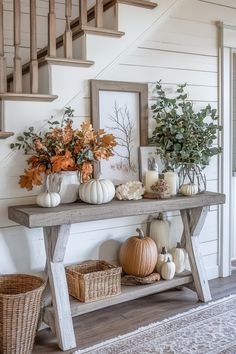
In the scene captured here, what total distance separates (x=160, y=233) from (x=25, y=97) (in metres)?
1.37

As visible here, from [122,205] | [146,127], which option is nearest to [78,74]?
[146,127]

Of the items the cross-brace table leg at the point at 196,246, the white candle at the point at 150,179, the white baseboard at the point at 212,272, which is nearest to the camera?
the white candle at the point at 150,179

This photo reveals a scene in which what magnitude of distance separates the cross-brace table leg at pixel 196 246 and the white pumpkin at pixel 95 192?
78 centimetres

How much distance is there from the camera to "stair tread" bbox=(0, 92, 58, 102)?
2353 mm

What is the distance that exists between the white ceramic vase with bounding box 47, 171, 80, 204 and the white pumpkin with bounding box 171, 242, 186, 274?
94cm

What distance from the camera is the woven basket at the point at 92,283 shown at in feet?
8.38

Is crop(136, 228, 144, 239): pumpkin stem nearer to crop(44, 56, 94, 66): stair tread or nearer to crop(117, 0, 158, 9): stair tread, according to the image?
crop(44, 56, 94, 66): stair tread

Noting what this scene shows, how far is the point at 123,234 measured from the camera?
306 cm

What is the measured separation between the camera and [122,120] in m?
2.96

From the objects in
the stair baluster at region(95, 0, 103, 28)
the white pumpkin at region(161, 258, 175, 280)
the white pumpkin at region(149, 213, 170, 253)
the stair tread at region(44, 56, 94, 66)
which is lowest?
the white pumpkin at region(161, 258, 175, 280)

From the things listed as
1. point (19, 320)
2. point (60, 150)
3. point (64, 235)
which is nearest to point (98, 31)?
point (60, 150)

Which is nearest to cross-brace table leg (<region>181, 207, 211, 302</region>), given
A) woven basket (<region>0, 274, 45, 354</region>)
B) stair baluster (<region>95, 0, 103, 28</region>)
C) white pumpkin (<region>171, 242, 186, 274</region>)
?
white pumpkin (<region>171, 242, 186, 274</region>)

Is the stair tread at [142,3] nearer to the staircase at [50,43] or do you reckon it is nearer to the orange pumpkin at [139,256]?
the staircase at [50,43]

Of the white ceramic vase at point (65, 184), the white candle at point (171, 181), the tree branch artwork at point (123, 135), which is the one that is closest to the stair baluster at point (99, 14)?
the tree branch artwork at point (123, 135)
